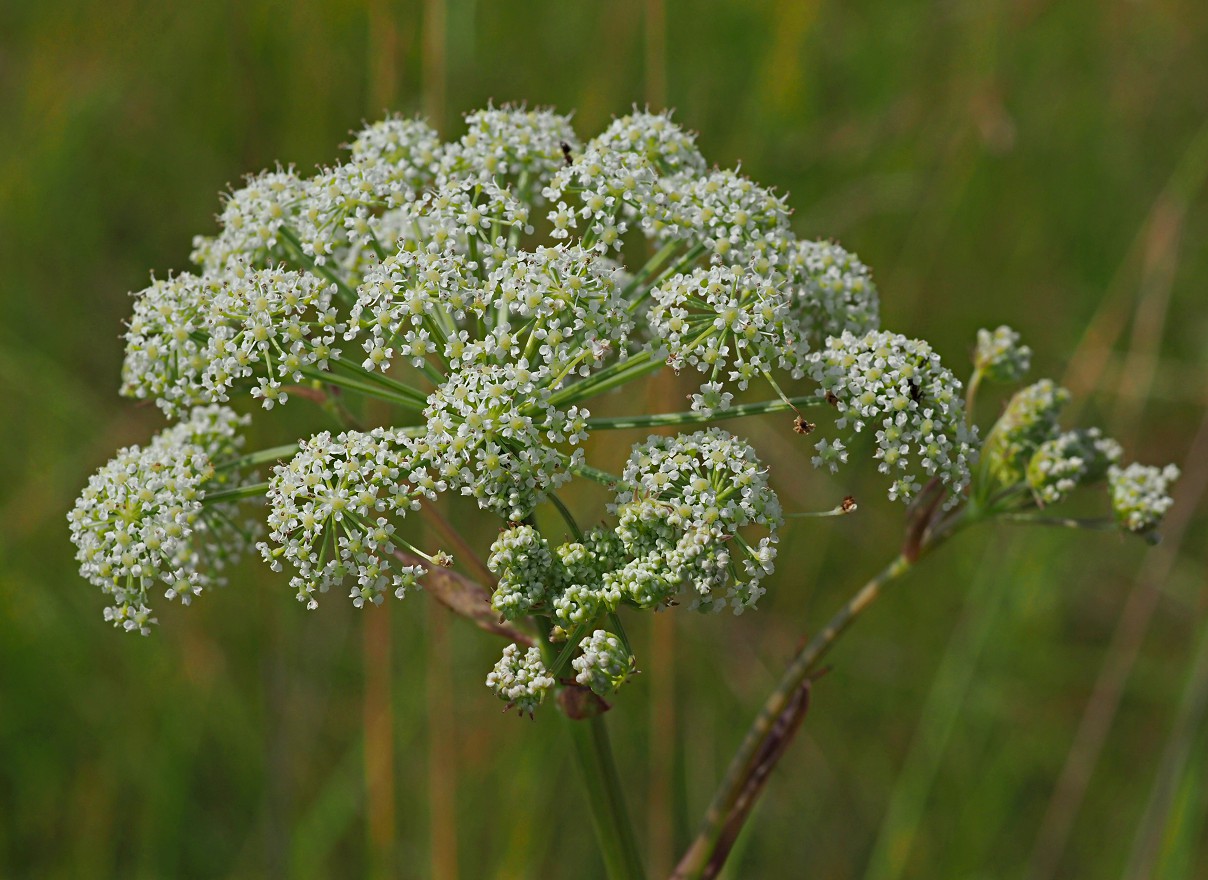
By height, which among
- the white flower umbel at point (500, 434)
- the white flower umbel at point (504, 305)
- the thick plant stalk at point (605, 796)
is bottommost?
the thick plant stalk at point (605, 796)

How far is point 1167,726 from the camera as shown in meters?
6.88

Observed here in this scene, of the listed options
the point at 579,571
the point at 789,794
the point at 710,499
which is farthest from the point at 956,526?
the point at 789,794

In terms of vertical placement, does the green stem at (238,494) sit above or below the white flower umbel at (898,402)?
below

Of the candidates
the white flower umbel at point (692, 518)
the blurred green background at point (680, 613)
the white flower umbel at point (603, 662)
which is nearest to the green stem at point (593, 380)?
the white flower umbel at point (692, 518)

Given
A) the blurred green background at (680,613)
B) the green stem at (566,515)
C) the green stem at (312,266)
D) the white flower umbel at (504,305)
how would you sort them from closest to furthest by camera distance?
the green stem at (566,515), the white flower umbel at (504,305), the green stem at (312,266), the blurred green background at (680,613)

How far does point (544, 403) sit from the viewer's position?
127 inches

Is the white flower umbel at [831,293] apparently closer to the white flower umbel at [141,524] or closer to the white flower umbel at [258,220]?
the white flower umbel at [258,220]

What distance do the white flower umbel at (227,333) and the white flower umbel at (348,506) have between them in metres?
0.30

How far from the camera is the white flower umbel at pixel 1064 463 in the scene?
370 centimetres

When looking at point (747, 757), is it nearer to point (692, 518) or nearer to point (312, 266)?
point (692, 518)

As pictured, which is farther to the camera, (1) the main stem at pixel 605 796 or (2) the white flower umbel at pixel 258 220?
(2) the white flower umbel at pixel 258 220

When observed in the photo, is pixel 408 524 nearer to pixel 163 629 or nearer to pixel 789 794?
pixel 163 629

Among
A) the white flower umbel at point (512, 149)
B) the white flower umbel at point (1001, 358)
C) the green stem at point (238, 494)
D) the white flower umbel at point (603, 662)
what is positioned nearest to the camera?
the white flower umbel at point (603, 662)

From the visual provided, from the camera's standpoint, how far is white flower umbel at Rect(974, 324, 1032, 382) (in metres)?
4.10
